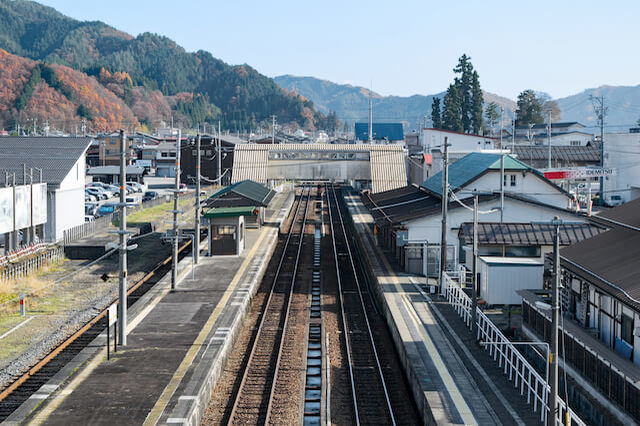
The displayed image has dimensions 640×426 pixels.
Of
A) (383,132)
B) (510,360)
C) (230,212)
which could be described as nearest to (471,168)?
(230,212)

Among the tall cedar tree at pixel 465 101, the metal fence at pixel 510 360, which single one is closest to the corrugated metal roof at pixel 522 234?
the metal fence at pixel 510 360

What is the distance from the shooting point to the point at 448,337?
18.5m

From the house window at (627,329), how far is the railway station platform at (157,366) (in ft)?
28.2

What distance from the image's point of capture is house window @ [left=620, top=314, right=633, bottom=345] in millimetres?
13328

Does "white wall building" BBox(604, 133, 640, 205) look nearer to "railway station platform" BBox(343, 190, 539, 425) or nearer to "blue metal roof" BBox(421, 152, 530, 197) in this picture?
"blue metal roof" BBox(421, 152, 530, 197)

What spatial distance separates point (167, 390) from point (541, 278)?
486 inches

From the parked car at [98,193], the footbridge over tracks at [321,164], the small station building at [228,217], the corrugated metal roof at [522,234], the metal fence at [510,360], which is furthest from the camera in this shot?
the parked car at [98,193]

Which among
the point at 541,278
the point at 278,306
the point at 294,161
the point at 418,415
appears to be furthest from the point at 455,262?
the point at 294,161

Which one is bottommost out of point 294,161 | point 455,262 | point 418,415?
point 418,415

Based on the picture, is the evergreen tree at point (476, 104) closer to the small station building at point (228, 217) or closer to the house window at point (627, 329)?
the small station building at point (228, 217)

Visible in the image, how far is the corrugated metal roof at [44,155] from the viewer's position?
33.9 m

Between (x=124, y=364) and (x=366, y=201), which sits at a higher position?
(x=366, y=201)

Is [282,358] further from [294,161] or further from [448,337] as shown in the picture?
[294,161]

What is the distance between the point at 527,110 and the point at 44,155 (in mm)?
95128
